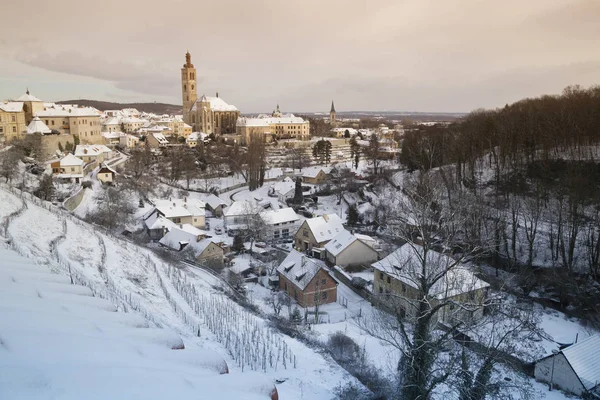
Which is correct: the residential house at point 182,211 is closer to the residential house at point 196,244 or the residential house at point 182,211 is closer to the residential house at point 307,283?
the residential house at point 196,244

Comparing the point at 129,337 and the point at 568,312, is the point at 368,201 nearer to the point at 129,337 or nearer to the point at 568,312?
the point at 568,312

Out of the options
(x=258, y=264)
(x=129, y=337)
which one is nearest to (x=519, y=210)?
(x=258, y=264)

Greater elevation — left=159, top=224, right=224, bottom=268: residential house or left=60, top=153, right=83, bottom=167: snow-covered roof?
left=60, top=153, right=83, bottom=167: snow-covered roof

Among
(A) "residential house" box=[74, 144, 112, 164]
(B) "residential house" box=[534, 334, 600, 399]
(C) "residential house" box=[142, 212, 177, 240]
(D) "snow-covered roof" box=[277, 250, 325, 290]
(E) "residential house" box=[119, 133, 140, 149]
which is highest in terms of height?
(E) "residential house" box=[119, 133, 140, 149]

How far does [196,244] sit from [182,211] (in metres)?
9.34

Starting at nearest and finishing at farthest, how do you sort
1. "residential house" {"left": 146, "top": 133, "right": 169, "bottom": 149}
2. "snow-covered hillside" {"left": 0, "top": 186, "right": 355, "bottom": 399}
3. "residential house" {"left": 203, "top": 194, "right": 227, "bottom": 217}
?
"snow-covered hillside" {"left": 0, "top": 186, "right": 355, "bottom": 399}, "residential house" {"left": 203, "top": 194, "right": 227, "bottom": 217}, "residential house" {"left": 146, "top": 133, "right": 169, "bottom": 149}

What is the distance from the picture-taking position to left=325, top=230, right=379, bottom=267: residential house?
28.7 metres

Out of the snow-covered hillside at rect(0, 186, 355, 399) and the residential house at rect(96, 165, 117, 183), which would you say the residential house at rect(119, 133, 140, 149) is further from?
the snow-covered hillside at rect(0, 186, 355, 399)

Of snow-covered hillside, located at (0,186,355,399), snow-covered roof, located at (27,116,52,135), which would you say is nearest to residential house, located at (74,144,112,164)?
snow-covered roof, located at (27,116,52,135)

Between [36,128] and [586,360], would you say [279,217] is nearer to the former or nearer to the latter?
[586,360]

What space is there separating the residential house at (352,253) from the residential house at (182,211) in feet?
50.5

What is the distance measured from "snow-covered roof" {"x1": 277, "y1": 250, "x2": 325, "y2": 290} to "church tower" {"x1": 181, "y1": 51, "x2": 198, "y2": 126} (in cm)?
7459

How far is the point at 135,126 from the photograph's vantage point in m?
92.9

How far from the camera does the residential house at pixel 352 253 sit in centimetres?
2867
